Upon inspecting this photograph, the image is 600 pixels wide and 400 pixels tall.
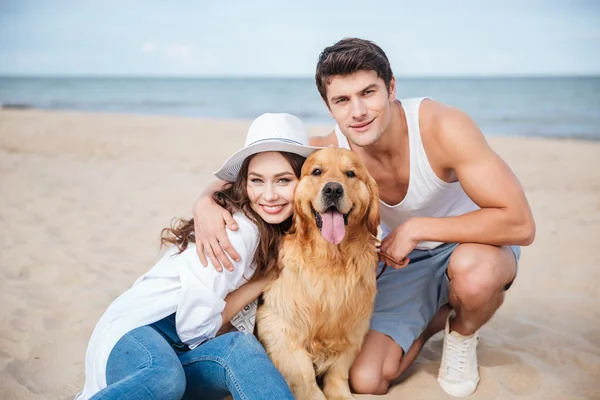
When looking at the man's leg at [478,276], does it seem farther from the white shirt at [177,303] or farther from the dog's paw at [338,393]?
the white shirt at [177,303]

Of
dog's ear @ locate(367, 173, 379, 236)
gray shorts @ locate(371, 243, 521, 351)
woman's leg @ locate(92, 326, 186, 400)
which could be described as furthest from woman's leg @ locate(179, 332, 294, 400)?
gray shorts @ locate(371, 243, 521, 351)

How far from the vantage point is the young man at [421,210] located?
8.89ft

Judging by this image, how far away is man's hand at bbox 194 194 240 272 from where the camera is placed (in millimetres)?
2422

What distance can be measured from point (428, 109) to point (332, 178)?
2.72 ft

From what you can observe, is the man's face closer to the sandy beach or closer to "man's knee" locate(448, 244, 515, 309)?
"man's knee" locate(448, 244, 515, 309)

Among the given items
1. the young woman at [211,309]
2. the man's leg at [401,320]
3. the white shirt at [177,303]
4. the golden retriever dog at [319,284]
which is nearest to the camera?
the young woman at [211,309]

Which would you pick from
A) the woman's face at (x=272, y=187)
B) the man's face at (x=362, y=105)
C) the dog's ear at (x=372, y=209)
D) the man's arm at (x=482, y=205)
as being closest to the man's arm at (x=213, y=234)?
the woman's face at (x=272, y=187)

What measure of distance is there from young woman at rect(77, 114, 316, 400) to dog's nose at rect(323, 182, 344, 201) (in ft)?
0.87

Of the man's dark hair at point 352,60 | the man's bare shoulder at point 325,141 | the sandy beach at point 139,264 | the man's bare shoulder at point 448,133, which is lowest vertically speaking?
the sandy beach at point 139,264

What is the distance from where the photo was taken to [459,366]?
2.84 metres

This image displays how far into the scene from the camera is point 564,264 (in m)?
4.59

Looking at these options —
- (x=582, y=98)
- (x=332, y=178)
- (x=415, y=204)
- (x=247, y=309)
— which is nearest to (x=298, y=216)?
(x=332, y=178)

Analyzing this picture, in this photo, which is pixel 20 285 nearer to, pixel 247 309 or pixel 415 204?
pixel 247 309

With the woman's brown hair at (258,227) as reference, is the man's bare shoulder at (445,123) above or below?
above
